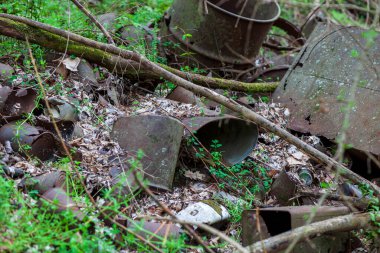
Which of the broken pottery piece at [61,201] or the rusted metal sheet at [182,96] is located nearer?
the broken pottery piece at [61,201]

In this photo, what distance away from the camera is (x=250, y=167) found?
4645 mm

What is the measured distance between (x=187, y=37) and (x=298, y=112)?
1.57 metres

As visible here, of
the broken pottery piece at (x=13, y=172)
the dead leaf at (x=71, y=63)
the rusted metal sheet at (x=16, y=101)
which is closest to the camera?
the broken pottery piece at (x=13, y=172)

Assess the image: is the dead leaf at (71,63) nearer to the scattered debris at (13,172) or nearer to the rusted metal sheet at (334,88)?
the scattered debris at (13,172)

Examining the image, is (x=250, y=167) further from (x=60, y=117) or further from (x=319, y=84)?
(x=60, y=117)

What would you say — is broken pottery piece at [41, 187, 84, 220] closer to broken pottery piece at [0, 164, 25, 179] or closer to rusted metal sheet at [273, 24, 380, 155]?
broken pottery piece at [0, 164, 25, 179]

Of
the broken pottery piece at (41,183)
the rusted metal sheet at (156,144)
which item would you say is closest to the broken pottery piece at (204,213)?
the rusted metal sheet at (156,144)

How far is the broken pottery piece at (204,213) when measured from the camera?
144 inches

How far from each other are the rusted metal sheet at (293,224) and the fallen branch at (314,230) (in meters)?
0.11

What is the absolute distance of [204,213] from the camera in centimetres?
370

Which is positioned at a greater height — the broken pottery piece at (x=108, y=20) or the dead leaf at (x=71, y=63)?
the broken pottery piece at (x=108, y=20)

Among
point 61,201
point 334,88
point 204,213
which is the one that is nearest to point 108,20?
point 334,88

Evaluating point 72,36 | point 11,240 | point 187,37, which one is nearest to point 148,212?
point 11,240

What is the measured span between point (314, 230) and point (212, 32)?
3277mm
